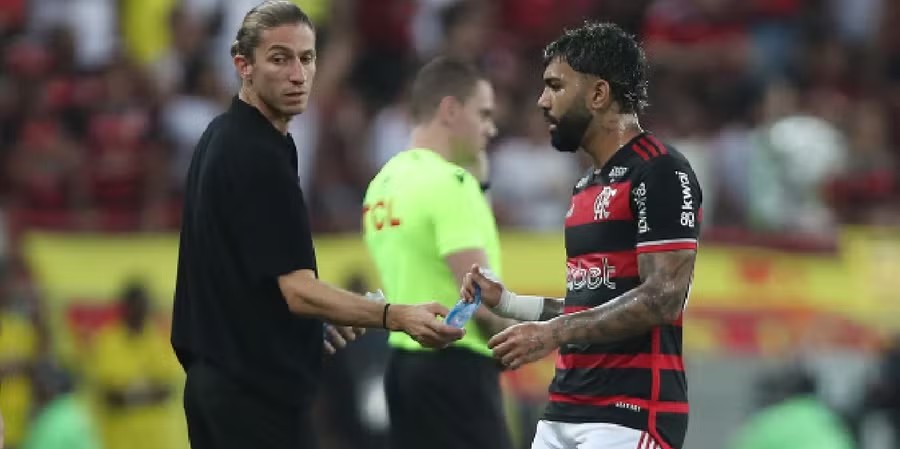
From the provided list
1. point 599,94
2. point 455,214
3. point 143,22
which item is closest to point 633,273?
point 599,94

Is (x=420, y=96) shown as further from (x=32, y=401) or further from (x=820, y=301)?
(x=820, y=301)

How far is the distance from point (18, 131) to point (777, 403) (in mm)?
7200

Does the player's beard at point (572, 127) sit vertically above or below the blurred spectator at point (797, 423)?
above

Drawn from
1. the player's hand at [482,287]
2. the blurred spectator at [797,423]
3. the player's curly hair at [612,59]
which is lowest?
the blurred spectator at [797,423]

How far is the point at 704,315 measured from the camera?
15.0 m

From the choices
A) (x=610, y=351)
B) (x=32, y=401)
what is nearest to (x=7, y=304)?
(x=32, y=401)

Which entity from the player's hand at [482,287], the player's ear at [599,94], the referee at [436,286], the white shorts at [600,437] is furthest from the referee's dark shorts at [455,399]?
the player's ear at [599,94]

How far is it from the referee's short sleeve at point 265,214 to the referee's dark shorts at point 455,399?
5.45 feet

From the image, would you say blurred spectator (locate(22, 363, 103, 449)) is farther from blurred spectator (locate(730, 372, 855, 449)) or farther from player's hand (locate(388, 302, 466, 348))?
player's hand (locate(388, 302, 466, 348))

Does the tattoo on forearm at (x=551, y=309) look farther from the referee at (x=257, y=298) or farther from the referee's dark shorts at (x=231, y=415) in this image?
the referee's dark shorts at (x=231, y=415)

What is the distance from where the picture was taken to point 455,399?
8266mm

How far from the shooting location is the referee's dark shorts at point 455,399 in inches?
326

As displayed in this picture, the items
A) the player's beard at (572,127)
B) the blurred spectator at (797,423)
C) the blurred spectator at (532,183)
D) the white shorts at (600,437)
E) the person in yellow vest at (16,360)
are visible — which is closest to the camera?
the white shorts at (600,437)

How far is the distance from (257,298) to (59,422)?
228 inches
